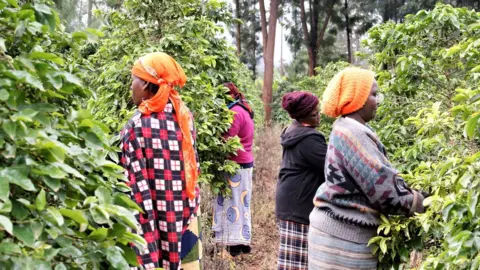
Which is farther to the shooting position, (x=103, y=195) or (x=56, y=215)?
(x=103, y=195)

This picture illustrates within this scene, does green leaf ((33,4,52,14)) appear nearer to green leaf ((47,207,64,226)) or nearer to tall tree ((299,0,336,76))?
green leaf ((47,207,64,226))

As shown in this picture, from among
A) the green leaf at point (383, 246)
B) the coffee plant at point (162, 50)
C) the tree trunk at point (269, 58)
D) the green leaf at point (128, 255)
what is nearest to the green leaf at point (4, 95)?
the green leaf at point (128, 255)

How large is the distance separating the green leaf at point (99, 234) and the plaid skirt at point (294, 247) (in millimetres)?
2258

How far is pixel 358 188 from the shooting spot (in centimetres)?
229

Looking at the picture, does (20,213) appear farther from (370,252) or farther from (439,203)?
(370,252)

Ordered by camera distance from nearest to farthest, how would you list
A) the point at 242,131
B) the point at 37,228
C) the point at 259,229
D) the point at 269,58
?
the point at 37,228 < the point at 242,131 < the point at 259,229 < the point at 269,58

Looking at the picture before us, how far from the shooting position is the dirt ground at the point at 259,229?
14.6 ft

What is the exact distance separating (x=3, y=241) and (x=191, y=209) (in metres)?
1.73

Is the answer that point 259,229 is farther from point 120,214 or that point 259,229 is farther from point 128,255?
point 120,214

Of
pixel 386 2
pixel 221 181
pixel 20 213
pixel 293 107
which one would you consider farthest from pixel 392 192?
pixel 386 2

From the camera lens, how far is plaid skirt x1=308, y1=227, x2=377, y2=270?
235 centimetres

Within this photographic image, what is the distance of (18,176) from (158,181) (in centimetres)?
150

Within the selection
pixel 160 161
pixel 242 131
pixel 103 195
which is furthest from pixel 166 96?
pixel 242 131

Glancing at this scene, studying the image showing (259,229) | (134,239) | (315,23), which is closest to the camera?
(134,239)
